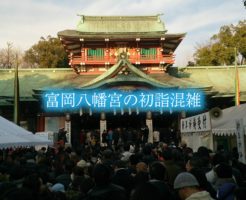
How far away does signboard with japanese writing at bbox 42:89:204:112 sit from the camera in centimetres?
2736

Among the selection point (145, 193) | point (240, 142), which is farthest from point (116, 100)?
point (145, 193)

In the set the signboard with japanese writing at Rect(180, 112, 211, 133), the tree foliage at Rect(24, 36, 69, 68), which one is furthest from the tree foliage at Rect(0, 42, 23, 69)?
the signboard with japanese writing at Rect(180, 112, 211, 133)

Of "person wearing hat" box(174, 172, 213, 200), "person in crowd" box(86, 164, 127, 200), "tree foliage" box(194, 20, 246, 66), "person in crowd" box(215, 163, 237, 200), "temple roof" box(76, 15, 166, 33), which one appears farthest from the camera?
"tree foliage" box(194, 20, 246, 66)

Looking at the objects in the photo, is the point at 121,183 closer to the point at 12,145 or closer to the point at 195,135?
the point at 12,145

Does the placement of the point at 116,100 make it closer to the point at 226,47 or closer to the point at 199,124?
the point at 199,124

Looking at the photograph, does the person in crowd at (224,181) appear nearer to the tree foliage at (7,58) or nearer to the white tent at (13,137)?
the white tent at (13,137)

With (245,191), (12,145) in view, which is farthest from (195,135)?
(245,191)

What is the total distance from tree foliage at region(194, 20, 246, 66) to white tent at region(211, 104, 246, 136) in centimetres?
3265

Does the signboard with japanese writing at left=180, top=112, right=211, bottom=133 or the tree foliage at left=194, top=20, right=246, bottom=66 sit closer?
the signboard with japanese writing at left=180, top=112, right=211, bottom=133

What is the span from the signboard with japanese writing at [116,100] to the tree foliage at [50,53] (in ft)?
73.5

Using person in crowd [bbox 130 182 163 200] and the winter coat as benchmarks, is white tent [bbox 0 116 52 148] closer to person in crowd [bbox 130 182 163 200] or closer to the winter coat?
the winter coat

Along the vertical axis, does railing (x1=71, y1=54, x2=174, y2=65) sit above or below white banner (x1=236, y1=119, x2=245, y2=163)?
above

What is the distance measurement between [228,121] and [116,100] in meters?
14.4

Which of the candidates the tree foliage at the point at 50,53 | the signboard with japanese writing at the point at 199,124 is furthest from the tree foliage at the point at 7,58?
the signboard with japanese writing at the point at 199,124
